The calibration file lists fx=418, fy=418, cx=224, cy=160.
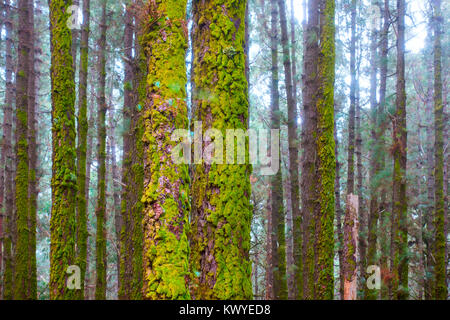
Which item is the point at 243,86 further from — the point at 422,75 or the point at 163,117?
the point at 422,75

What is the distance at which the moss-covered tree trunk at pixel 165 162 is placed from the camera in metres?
3.68

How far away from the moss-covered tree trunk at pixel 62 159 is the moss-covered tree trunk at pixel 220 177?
92.2 inches

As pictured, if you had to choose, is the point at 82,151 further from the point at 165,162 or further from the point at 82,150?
the point at 165,162

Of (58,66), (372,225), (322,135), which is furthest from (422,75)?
(58,66)

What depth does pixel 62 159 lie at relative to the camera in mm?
5781

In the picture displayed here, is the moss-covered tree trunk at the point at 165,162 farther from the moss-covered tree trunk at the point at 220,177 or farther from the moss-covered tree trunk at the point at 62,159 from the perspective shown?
the moss-covered tree trunk at the point at 62,159

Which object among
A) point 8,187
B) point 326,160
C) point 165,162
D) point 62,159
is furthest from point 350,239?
point 8,187

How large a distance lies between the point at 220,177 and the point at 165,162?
1.82 ft

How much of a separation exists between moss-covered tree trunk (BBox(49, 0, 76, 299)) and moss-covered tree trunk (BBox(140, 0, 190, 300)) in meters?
2.19

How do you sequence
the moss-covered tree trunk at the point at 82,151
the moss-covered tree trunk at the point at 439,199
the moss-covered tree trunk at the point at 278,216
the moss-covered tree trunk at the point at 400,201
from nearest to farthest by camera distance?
the moss-covered tree trunk at the point at 400,201, the moss-covered tree trunk at the point at 82,151, the moss-covered tree trunk at the point at 439,199, the moss-covered tree trunk at the point at 278,216

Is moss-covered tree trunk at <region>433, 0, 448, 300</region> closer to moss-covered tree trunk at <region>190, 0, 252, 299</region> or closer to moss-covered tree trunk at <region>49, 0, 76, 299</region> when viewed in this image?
moss-covered tree trunk at <region>190, 0, 252, 299</region>

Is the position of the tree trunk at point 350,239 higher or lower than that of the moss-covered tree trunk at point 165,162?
lower

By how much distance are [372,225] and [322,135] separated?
3.22 m

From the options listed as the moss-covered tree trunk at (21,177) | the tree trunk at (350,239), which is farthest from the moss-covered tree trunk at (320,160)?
the moss-covered tree trunk at (21,177)
